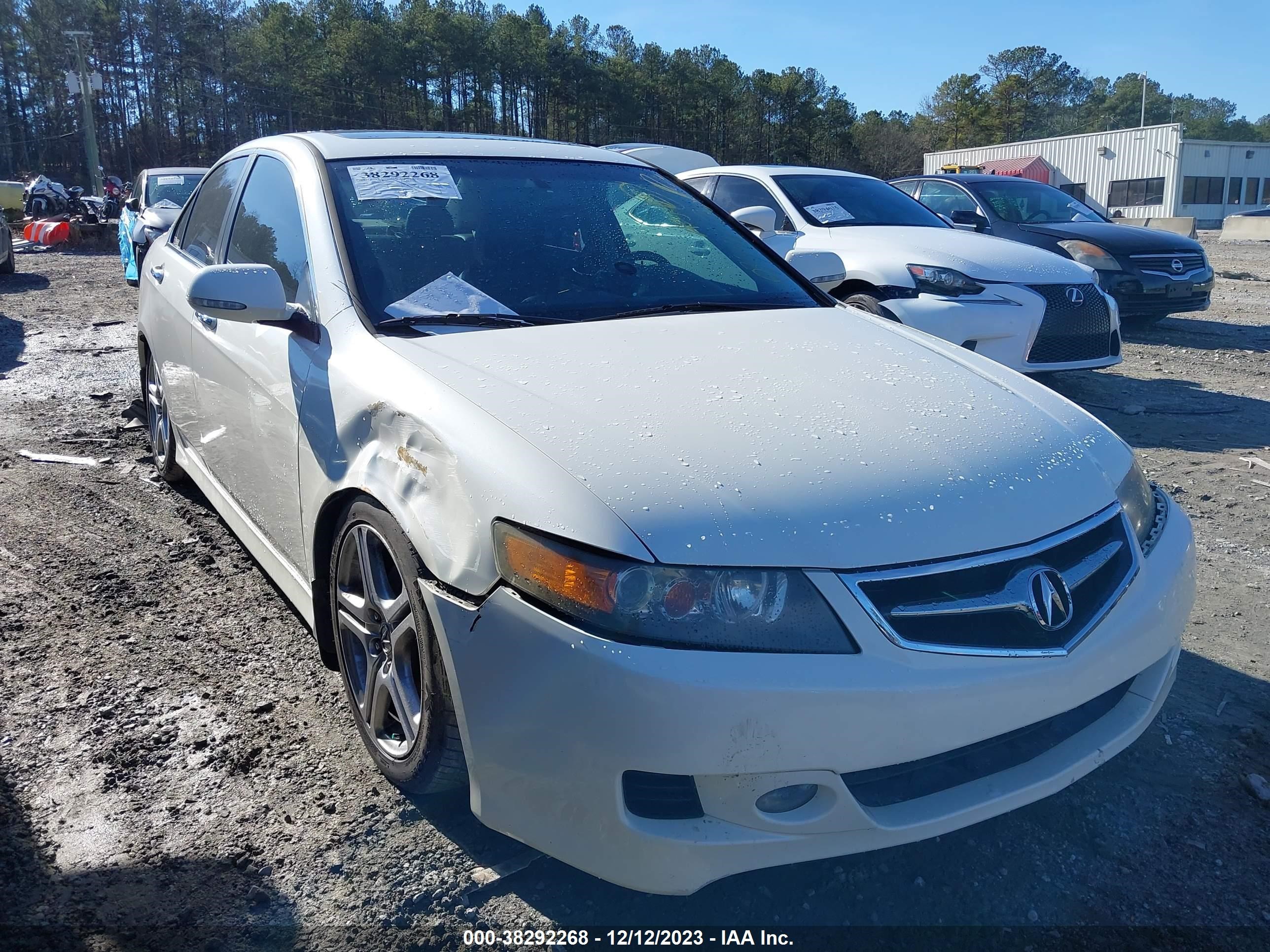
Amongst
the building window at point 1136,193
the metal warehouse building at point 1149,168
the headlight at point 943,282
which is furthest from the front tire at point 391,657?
the building window at point 1136,193

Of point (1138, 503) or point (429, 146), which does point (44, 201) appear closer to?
point (429, 146)

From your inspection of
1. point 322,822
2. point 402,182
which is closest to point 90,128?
point 402,182

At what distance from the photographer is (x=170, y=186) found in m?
13.6

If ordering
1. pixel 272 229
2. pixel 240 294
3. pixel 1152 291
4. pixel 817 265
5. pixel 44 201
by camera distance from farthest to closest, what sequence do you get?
pixel 44 201
pixel 1152 291
pixel 817 265
pixel 272 229
pixel 240 294

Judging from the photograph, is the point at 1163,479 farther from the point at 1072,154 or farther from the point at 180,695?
the point at 1072,154

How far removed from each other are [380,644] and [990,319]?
4.65 m

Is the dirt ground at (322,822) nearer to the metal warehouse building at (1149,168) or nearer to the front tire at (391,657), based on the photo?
the front tire at (391,657)

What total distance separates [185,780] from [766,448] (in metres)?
1.72

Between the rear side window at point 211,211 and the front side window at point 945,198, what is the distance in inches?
295

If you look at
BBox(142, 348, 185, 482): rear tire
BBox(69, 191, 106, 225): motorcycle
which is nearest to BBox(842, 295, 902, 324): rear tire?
BBox(142, 348, 185, 482): rear tire

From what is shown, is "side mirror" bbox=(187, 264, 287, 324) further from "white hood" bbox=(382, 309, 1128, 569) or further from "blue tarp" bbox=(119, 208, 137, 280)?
"blue tarp" bbox=(119, 208, 137, 280)

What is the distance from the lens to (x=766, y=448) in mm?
1964

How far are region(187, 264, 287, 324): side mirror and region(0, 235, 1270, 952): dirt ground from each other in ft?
3.71

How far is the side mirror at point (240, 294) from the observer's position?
2.54 metres
